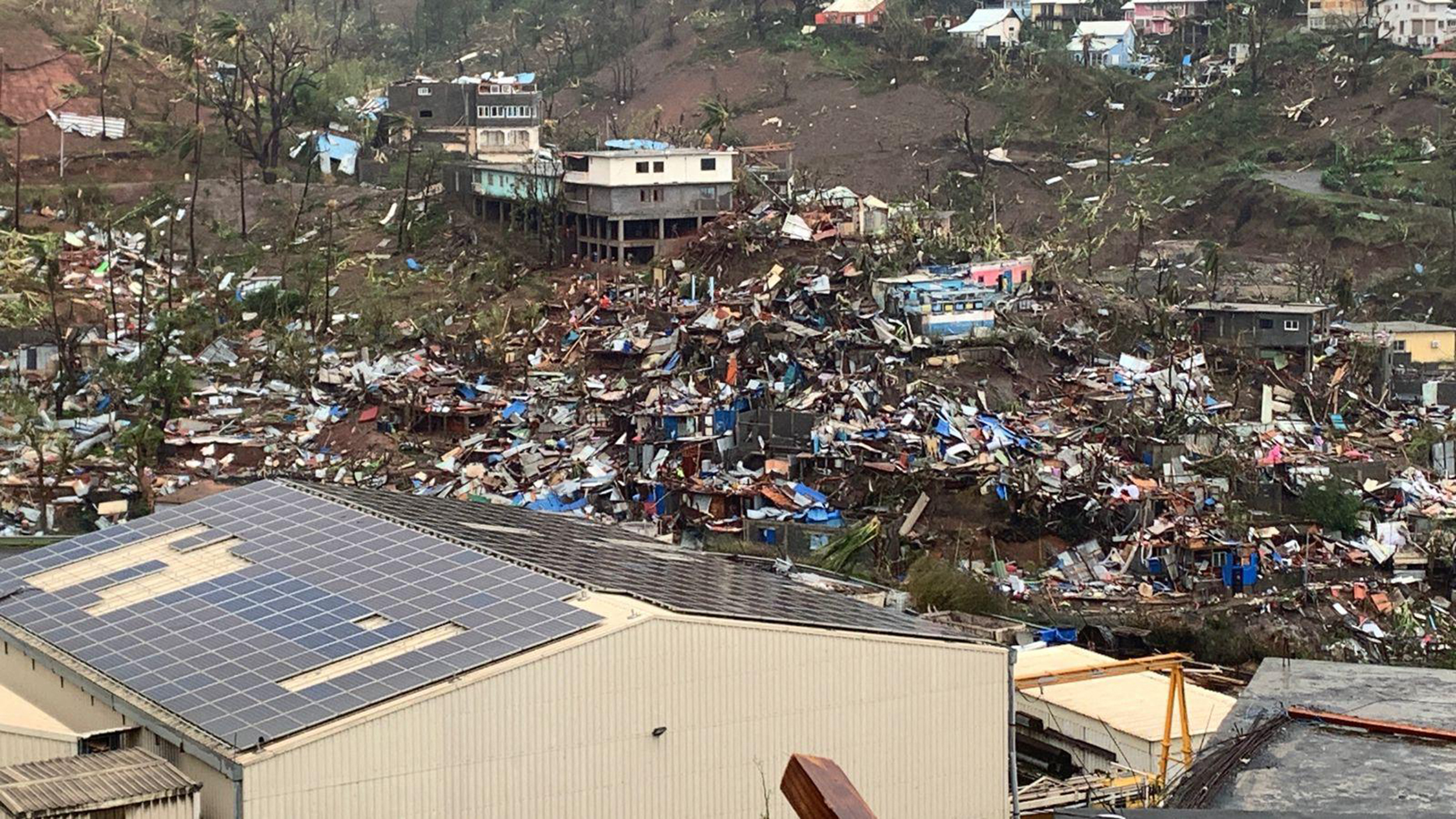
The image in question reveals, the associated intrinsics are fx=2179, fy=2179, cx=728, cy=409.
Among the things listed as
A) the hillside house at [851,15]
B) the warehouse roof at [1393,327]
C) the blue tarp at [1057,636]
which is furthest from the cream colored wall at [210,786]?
the hillside house at [851,15]

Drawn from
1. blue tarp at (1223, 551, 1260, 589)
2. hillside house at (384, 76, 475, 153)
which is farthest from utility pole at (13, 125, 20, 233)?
blue tarp at (1223, 551, 1260, 589)

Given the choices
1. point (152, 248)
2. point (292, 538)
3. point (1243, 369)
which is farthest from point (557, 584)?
point (152, 248)

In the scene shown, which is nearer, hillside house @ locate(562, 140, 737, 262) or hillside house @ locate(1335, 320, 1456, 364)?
hillside house @ locate(1335, 320, 1456, 364)

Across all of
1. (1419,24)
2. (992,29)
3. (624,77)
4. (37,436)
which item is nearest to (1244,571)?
(37,436)

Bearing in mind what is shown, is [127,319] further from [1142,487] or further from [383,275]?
[1142,487]

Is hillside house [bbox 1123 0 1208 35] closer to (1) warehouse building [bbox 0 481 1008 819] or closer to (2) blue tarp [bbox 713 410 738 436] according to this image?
(2) blue tarp [bbox 713 410 738 436]

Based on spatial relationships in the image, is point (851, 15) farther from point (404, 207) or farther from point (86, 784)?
point (86, 784)
